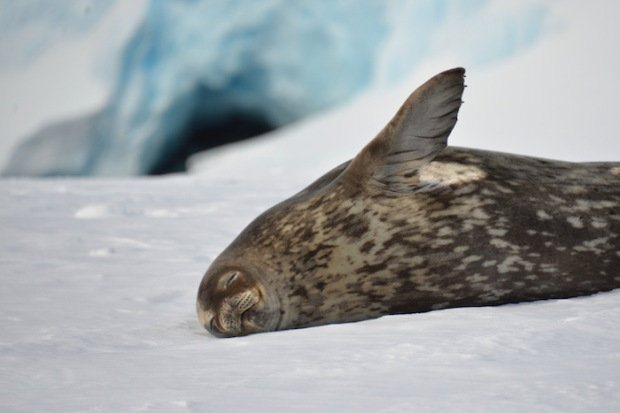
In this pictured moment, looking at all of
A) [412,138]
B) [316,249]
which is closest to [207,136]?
[316,249]

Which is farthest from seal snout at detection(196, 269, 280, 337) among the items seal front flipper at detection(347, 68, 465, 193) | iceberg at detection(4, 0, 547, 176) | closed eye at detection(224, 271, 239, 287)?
iceberg at detection(4, 0, 547, 176)

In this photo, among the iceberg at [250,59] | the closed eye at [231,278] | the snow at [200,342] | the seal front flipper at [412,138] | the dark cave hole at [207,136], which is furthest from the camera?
the dark cave hole at [207,136]

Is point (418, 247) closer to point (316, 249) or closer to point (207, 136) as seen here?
point (316, 249)

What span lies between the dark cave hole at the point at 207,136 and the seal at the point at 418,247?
8995 millimetres

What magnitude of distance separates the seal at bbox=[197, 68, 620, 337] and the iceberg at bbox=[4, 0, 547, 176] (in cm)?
729

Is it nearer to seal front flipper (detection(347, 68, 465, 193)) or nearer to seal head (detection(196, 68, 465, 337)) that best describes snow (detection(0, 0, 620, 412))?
seal head (detection(196, 68, 465, 337))

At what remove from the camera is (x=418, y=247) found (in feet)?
8.73

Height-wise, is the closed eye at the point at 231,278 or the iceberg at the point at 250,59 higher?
the iceberg at the point at 250,59

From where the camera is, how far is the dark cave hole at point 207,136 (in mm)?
11727

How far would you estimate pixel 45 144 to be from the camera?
9.96m

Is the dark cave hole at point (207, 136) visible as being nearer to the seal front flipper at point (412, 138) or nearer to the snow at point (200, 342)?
the snow at point (200, 342)

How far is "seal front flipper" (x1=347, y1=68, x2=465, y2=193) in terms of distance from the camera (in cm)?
253

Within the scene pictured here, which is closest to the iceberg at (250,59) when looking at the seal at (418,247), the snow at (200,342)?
the snow at (200,342)

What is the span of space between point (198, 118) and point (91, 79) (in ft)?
6.40
